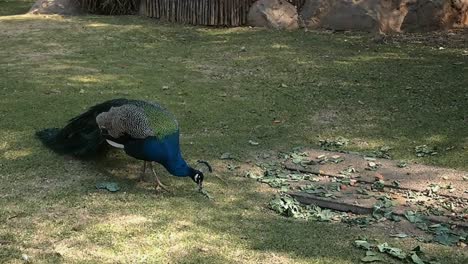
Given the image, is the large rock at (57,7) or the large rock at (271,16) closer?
the large rock at (271,16)

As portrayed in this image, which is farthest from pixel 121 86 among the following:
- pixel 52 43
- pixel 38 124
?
pixel 52 43

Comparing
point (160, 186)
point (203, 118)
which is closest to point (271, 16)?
point (203, 118)

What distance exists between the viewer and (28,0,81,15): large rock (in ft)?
37.9

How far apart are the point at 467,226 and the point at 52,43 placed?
6977mm

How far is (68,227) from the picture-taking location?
3684 mm

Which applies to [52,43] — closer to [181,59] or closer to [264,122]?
[181,59]

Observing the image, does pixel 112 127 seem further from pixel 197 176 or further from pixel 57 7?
pixel 57 7

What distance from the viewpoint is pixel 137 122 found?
4078 mm

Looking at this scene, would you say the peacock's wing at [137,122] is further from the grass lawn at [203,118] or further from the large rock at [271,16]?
the large rock at [271,16]

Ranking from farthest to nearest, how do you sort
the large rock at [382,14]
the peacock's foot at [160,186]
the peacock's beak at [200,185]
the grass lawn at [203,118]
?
the large rock at [382,14]
the peacock's foot at [160,186]
the peacock's beak at [200,185]
the grass lawn at [203,118]

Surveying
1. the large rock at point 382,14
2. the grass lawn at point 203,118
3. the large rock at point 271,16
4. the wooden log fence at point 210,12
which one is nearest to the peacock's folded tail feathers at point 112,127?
the grass lawn at point 203,118

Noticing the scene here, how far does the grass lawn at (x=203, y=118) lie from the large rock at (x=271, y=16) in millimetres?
436

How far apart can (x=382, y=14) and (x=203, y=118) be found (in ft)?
18.7

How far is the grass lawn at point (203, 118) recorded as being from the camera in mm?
3555
